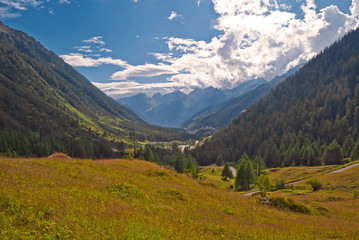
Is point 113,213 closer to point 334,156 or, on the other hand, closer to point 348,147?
point 334,156

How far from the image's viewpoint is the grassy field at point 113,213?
10.0m

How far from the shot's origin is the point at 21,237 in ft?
27.6

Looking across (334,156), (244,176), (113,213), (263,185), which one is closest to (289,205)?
(263,185)

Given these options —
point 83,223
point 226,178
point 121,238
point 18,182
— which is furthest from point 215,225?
point 226,178

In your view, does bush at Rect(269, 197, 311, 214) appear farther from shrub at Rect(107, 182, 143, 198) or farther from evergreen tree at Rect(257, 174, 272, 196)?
shrub at Rect(107, 182, 143, 198)

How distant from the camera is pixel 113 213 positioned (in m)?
12.6

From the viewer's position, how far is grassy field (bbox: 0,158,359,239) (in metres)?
10.0

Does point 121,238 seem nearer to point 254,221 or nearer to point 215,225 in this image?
point 215,225

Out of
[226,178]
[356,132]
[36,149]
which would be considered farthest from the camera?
[356,132]

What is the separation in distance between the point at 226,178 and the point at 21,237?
116m

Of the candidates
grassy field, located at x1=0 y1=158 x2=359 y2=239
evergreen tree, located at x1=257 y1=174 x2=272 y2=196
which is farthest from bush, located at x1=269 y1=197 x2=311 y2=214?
evergreen tree, located at x1=257 y1=174 x2=272 y2=196

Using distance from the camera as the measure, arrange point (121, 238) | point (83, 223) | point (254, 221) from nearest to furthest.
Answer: point (121, 238), point (83, 223), point (254, 221)

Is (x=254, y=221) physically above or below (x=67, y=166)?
below

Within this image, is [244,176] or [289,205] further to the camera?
[244,176]
